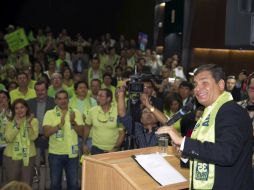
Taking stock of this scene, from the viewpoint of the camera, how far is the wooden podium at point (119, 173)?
8.59ft

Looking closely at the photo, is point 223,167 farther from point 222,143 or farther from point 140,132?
point 140,132

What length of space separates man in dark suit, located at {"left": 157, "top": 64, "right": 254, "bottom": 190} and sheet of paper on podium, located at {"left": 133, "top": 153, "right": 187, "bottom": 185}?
22 centimetres

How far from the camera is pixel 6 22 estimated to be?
17766mm

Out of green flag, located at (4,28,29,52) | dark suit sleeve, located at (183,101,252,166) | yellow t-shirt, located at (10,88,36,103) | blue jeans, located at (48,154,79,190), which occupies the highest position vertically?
green flag, located at (4,28,29,52)

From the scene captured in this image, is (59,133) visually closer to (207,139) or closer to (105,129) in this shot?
(105,129)

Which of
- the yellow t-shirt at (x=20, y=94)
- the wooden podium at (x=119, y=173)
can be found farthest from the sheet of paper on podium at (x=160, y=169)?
the yellow t-shirt at (x=20, y=94)

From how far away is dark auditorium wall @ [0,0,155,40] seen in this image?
1791 centimetres

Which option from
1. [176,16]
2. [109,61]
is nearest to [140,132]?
[109,61]

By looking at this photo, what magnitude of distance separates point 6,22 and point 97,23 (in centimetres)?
400

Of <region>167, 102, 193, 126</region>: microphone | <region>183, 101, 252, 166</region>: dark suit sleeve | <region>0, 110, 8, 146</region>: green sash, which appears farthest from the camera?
<region>0, 110, 8, 146</region>: green sash

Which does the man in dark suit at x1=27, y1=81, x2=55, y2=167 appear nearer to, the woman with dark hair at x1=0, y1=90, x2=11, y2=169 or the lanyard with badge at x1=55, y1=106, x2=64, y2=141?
the woman with dark hair at x1=0, y1=90, x2=11, y2=169

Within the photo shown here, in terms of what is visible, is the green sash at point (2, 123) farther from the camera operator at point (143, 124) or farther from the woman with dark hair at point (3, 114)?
the camera operator at point (143, 124)

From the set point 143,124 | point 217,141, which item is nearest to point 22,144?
point 143,124

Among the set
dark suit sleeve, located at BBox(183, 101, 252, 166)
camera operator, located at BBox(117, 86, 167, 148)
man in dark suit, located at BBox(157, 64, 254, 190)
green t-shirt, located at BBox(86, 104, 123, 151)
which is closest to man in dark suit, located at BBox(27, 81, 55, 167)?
green t-shirt, located at BBox(86, 104, 123, 151)
